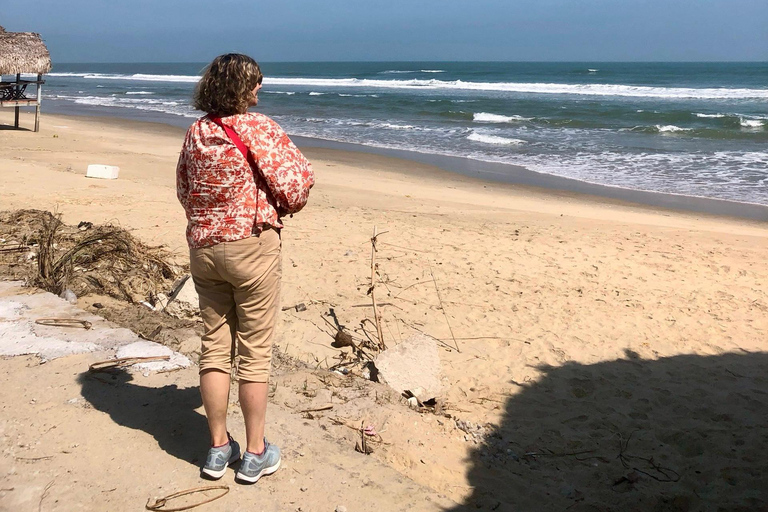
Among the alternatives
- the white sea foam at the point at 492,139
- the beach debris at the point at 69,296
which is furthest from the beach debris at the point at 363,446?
the white sea foam at the point at 492,139

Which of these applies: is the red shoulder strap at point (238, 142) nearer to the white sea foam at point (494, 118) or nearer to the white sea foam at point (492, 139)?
the white sea foam at point (492, 139)

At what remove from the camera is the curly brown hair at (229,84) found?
94.5 inches

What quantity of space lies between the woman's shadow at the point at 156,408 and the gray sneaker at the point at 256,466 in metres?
0.26

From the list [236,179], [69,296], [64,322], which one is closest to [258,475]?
[236,179]

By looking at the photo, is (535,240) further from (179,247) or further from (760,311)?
(179,247)

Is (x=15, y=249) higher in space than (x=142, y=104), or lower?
lower

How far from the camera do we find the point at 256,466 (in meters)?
2.71

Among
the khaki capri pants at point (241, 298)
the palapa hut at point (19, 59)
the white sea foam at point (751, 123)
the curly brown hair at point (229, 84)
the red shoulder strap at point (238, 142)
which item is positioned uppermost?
the white sea foam at point (751, 123)

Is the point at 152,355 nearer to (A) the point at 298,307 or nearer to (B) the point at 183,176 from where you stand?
(B) the point at 183,176

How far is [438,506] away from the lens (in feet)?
9.01

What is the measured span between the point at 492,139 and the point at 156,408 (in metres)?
16.8

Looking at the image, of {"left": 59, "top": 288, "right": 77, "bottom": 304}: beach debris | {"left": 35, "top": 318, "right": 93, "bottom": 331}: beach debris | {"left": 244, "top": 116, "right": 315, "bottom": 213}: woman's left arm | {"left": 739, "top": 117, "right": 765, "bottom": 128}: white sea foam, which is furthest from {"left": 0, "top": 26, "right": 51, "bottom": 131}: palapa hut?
{"left": 739, "top": 117, "right": 765, "bottom": 128}: white sea foam

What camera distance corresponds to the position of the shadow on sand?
10.8ft

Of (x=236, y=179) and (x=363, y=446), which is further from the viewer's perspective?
(x=363, y=446)
